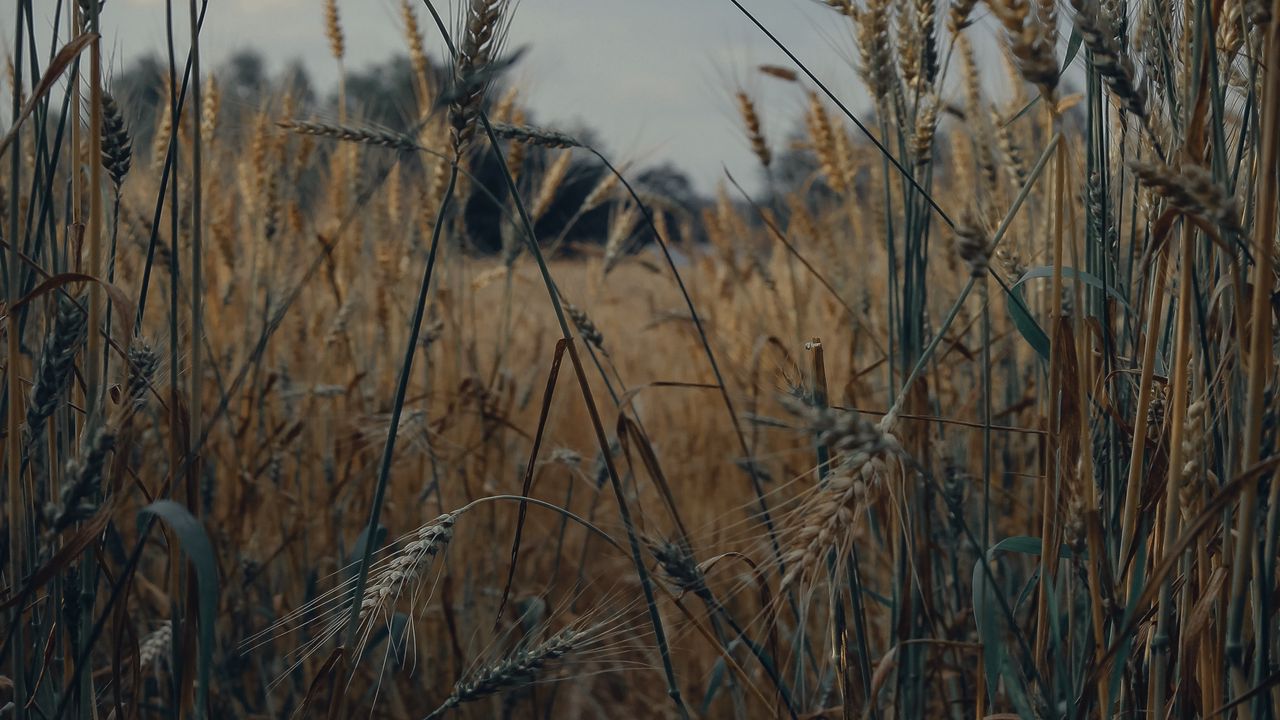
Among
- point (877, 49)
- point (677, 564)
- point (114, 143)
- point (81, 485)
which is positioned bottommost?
point (677, 564)

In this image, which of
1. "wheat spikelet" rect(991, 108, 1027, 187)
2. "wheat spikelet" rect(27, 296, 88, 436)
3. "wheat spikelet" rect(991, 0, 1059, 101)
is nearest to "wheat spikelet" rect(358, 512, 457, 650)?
"wheat spikelet" rect(27, 296, 88, 436)


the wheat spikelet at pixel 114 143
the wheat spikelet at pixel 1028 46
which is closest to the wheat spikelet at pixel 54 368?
the wheat spikelet at pixel 114 143

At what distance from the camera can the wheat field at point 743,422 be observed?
669 mm

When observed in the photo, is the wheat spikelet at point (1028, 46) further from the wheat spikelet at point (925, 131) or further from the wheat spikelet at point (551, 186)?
the wheat spikelet at point (551, 186)

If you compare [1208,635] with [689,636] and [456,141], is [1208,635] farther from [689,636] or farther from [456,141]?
[689,636]

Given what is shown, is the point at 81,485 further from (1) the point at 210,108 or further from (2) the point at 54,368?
(1) the point at 210,108

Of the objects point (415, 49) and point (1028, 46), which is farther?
point (415, 49)

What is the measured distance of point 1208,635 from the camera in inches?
28.9

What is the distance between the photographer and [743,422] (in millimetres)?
1431

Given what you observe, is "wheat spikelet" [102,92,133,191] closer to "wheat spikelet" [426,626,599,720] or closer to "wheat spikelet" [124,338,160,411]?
"wheat spikelet" [124,338,160,411]

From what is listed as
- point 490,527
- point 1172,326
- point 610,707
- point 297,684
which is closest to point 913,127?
point 1172,326

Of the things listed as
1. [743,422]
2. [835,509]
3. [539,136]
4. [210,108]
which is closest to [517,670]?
[835,509]

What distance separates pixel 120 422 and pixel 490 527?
1.43 metres

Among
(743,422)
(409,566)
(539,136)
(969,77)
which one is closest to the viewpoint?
(409,566)
